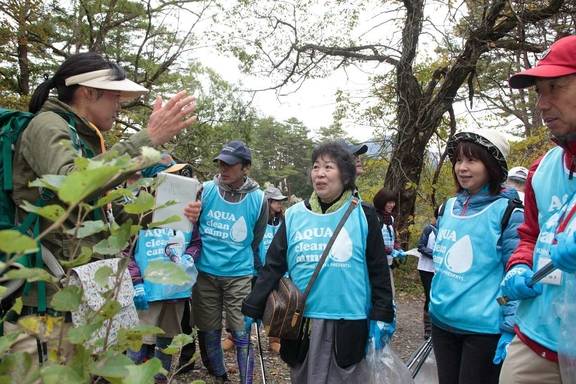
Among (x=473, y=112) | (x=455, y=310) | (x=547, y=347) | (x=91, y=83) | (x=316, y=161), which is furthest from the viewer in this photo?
(x=473, y=112)

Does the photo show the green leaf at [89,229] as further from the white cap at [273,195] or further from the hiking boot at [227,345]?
the white cap at [273,195]

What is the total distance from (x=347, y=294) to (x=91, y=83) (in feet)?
5.48

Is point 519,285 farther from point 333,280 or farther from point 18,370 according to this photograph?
point 18,370

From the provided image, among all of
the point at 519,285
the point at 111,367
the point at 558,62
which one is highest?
the point at 558,62

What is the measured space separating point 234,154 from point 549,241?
2.82m

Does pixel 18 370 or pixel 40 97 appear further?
pixel 40 97

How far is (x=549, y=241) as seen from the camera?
6.31ft

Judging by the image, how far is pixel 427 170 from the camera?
10281mm

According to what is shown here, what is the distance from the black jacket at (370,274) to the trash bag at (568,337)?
1151mm

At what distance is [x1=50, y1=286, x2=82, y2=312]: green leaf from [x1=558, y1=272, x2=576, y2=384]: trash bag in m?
1.57

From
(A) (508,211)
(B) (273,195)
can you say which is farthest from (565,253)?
(B) (273,195)

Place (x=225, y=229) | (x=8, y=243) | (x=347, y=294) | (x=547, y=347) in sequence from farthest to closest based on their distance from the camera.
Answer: (x=225, y=229) < (x=347, y=294) < (x=547, y=347) < (x=8, y=243)

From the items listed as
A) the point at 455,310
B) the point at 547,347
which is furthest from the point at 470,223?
the point at 547,347

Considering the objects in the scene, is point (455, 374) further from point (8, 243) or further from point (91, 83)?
point (8, 243)
